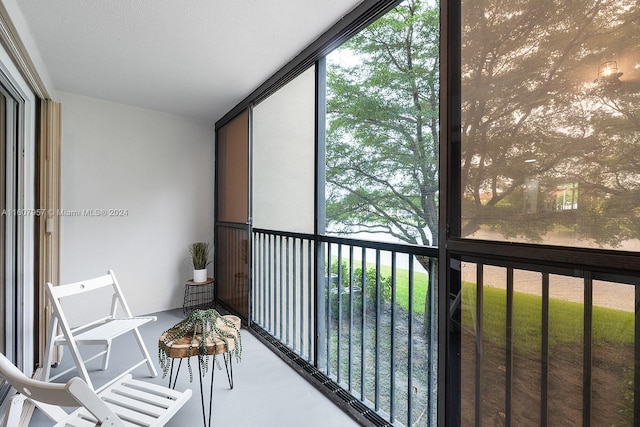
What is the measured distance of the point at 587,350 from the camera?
95 centimetres

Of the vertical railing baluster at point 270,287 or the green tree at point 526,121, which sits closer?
the green tree at point 526,121

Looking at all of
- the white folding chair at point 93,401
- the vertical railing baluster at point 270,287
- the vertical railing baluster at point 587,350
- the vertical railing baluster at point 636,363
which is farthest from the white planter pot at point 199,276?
the vertical railing baluster at point 636,363

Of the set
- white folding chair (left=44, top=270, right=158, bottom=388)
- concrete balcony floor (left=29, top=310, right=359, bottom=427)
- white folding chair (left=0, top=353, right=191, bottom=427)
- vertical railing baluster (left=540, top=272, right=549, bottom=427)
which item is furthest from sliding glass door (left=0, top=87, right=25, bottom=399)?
vertical railing baluster (left=540, top=272, right=549, bottom=427)

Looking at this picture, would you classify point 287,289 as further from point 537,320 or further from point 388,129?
point 537,320

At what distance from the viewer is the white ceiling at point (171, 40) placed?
1831 mm

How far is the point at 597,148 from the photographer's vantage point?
2.99 ft

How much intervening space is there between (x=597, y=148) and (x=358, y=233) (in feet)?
4.15

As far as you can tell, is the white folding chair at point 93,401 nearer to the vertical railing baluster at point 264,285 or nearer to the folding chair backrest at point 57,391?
the folding chair backrest at point 57,391

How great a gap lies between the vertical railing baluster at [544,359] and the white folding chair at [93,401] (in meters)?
1.40

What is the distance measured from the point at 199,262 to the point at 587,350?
3633 millimetres

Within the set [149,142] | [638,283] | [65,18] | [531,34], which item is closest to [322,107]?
[531,34]

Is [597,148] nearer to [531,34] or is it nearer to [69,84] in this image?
[531,34]

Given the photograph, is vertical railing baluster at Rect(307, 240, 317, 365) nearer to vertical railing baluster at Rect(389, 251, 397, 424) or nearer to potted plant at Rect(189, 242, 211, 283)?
vertical railing baluster at Rect(389, 251, 397, 424)

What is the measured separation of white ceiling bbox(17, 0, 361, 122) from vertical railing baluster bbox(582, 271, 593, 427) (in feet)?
5.73
